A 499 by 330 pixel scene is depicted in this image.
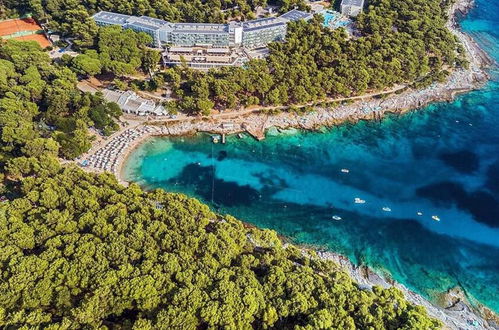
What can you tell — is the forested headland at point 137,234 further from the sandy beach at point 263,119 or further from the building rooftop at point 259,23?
the building rooftop at point 259,23

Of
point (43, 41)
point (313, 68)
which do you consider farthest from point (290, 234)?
point (43, 41)

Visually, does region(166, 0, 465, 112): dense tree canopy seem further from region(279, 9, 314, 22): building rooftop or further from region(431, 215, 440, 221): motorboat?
region(431, 215, 440, 221): motorboat

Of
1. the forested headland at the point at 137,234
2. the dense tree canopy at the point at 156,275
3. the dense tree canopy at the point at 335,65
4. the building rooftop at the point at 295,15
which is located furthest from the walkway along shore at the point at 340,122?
the building rooftop at the point at 295,15

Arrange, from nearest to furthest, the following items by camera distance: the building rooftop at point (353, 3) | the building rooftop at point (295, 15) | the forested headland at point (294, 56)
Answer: the forested headland at point (294, 56) → the building rooftop at point (295, 15) → the building rooftop at point (353, 3)

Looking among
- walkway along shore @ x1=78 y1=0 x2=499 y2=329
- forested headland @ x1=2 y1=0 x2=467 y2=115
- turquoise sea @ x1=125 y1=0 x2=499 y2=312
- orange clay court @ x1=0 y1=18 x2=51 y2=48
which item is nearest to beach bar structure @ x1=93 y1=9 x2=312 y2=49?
forested headland @ x1=2 y1=0 x2=467 y2=115

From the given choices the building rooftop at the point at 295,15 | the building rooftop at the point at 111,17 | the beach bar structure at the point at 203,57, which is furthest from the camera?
the building rooftop at the point at 295,15

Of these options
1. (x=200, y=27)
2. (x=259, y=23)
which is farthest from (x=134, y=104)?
(x=259, y=23)

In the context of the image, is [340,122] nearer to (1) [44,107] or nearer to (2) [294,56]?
(2) [294,56]
